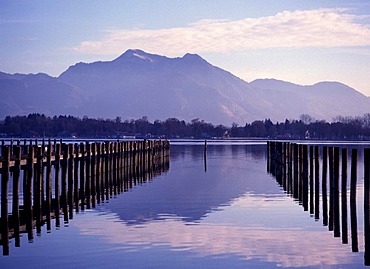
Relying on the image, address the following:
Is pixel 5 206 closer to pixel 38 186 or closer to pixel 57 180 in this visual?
pixel 38 186

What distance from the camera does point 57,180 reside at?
3403 cm

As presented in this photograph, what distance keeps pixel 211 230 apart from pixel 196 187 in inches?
707

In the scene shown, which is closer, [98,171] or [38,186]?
[38,186]

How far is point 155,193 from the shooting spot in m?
37.4

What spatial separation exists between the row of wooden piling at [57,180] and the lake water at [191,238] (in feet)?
3.35

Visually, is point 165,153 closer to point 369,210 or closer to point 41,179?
point 41,179

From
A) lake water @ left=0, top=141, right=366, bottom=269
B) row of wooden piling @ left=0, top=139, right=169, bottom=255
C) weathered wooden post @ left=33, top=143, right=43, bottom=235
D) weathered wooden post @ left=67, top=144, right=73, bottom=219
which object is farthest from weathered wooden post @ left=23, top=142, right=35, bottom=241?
weathered wooden post @ left=67, top=144, right=73, bottom=219

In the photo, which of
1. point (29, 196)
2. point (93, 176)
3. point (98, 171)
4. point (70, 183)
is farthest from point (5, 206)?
point (98, 171)

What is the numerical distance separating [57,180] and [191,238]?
43.8 ft

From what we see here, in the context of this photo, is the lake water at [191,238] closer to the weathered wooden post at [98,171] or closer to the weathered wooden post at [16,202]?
the weathered wooden post at [16,202]

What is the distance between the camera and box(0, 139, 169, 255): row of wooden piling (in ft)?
83.6

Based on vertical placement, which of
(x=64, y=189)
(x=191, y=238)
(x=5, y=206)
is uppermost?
(x=5, y=206)

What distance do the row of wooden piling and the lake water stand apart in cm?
102

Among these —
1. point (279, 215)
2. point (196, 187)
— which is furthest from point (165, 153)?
point (279, 215)
